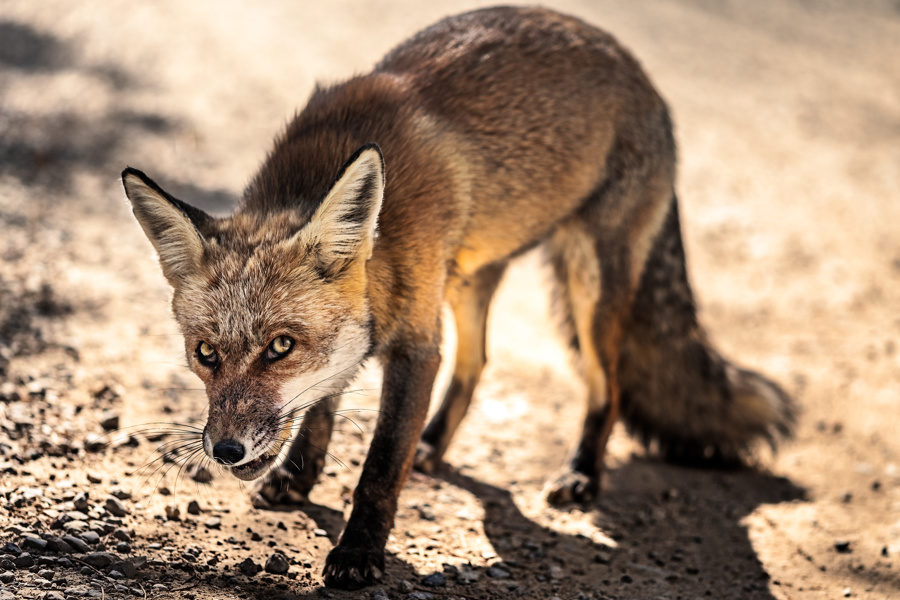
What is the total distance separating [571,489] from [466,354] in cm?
100

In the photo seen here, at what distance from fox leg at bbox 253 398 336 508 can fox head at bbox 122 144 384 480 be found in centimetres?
63

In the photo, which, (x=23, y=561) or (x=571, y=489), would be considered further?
(x=571, y=489)

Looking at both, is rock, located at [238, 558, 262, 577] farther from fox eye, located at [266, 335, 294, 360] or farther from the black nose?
fox eye, located at [266, 335, 294, 360]

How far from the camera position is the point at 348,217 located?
3.16 m

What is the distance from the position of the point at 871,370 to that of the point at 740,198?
2777 mm

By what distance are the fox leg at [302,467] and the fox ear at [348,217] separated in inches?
36.5

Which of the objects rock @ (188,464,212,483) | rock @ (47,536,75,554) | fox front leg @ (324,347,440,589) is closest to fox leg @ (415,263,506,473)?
fox front leg @ (324,347,440,589)

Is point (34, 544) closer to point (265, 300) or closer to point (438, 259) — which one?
point (265, 300)

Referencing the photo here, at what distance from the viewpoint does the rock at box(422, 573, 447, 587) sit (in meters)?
3.38

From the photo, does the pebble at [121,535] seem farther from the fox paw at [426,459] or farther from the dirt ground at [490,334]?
the fox paw at [426,459]

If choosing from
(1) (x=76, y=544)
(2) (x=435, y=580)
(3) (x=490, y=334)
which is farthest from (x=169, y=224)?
(3) (x=490, y=334)

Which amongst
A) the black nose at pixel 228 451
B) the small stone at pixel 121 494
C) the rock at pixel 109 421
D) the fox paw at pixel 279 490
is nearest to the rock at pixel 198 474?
the fox paw at pixel 279 490

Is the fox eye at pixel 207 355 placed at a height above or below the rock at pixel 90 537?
above

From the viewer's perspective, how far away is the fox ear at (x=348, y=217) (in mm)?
2969
